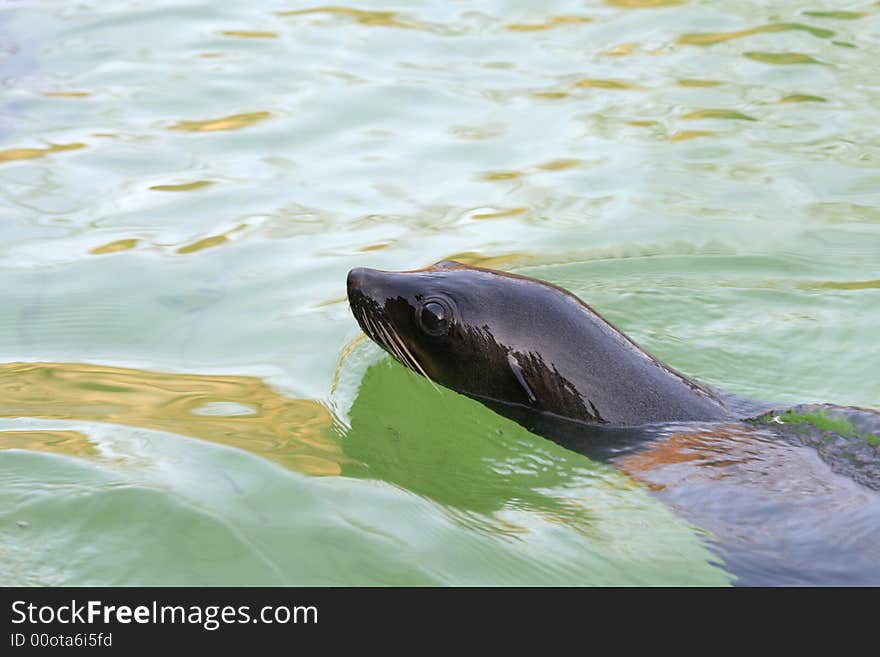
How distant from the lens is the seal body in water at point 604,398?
4496mm

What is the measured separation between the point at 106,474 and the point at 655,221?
3.64m

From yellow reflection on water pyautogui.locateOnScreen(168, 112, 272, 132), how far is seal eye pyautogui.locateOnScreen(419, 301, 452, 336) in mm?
4043

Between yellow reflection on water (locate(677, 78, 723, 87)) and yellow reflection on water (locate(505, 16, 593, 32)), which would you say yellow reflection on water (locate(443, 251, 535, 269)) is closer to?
yellow reflection on water (locate(677, 78, 723, 87))

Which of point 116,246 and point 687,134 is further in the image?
point 687,134

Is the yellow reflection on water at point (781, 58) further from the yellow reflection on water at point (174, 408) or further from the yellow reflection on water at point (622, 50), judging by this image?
the yellow reflection on water at point (174, 408)

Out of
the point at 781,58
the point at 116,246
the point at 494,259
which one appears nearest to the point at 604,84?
the point at 781,58

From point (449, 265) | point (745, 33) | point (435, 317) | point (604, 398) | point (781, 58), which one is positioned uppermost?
point (745, 33)

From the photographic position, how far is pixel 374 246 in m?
6.97

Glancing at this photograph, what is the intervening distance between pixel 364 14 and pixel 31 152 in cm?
347

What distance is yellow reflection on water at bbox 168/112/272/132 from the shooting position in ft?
27.7

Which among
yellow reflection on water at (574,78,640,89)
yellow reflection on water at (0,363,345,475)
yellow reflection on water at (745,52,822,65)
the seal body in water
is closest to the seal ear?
the seal body in water

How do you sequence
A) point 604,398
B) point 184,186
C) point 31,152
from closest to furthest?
1. point 604,398
2. point 184,186
3. point 31,152

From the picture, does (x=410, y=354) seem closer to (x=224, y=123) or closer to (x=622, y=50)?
(x=224, y=123)

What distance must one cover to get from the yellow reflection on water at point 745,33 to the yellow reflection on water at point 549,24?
2.87ft
